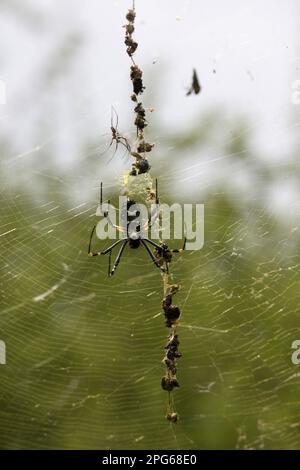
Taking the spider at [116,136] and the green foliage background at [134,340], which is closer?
the spider at [116,136]

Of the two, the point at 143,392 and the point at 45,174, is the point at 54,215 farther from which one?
the point at 143,392

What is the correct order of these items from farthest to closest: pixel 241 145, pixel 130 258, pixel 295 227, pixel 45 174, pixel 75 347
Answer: pixel 75 347
pixel 130 258
pixel 241 145
pixel 45 174
pixel 295 227

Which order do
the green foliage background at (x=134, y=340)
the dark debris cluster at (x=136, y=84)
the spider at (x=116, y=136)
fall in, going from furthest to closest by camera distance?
the green foliage background at (x=134, y=340) → the spider at (x=116, y=136) → the dark debris cluster at (x=136, y=84)

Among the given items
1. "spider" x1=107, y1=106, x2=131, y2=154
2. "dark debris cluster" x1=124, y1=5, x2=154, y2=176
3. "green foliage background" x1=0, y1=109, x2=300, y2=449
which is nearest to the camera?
"dark debris cluster" x1=124, y1=5, x2=154, y2=176

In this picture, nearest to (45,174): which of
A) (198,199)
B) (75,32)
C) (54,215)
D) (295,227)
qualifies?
(54,215)

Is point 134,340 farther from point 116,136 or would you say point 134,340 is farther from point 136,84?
point 136,84

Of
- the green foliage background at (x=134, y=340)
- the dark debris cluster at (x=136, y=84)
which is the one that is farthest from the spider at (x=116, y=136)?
the green foliage background at (x=134, y=340)

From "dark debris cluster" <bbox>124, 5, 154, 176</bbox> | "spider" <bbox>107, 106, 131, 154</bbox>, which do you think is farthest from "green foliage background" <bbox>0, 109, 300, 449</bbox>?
"dark debris cluster" <bbox>124, 5, 154, 176</bbox>

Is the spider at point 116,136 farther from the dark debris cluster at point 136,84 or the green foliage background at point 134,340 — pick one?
the green foliage background at point 134,340

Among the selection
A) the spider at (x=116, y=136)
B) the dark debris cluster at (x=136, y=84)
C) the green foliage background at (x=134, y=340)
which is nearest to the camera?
the dark debris cluster at (x=136, y=84)

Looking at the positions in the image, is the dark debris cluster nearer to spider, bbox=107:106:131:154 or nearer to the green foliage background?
spider, bbox=107:106:131:154

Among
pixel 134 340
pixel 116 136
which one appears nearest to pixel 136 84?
pixel 116 136
